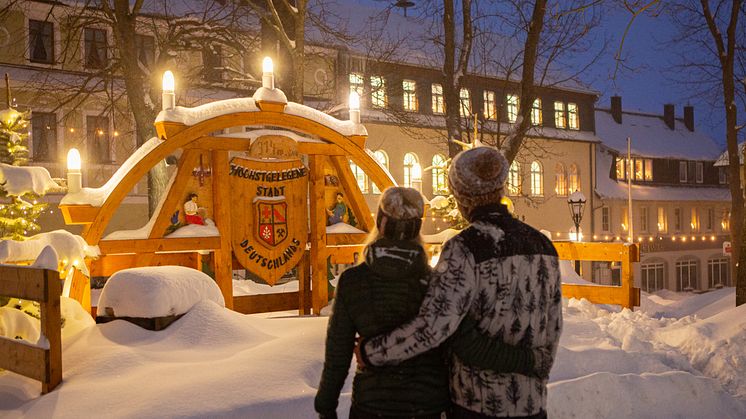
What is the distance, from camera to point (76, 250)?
7156 mm

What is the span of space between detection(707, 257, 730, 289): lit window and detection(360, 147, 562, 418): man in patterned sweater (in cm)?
4749

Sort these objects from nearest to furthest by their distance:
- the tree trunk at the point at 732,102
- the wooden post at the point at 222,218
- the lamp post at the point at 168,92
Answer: the lamp post at the point at 168,92
the wooden post at the point at 222,218
the tree trunk at the point at 732,102

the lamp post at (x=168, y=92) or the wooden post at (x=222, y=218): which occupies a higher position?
the lamp post at (x=168, y=92)

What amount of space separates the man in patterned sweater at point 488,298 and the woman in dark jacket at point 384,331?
0.07 metres

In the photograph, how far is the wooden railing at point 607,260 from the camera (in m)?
11.9

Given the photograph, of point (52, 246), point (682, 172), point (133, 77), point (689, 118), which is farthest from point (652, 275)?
point (52, 246)

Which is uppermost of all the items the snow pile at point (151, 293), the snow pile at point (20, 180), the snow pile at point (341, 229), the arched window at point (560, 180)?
the arched window at point (560, 180)

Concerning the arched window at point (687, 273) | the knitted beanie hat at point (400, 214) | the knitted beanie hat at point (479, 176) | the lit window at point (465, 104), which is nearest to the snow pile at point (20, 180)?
the knitted beanie hat at point (400, 214)

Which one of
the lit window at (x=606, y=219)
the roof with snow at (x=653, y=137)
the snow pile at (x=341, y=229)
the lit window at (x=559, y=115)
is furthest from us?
the roof with snow at (x=653, y=137)

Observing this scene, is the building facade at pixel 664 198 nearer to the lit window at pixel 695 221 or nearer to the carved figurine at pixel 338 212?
the lit window at pixel 695 221

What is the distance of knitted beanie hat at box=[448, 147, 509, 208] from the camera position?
335cm

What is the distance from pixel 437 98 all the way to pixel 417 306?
31.7 metres

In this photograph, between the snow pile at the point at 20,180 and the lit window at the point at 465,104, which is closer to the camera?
the snow pile at the point at 20,180

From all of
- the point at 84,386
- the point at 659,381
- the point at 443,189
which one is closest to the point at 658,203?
the point at 443,189
